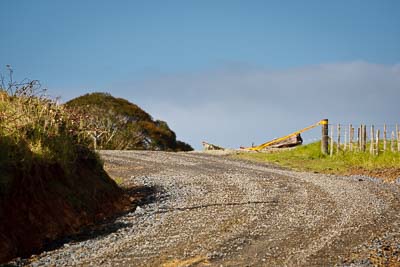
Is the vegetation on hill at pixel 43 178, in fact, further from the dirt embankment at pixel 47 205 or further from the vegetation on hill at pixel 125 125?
the vegetation on hill at pixel 125 125

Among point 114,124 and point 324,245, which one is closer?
point 324,245

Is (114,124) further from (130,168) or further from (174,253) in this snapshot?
(174,253)

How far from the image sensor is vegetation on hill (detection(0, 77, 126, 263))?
38.0 ft

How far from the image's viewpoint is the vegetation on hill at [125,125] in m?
36.3

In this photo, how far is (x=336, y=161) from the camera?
92.5 ft

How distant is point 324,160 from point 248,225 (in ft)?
56.0

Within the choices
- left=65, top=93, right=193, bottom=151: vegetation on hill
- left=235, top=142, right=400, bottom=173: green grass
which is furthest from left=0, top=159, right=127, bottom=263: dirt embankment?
left=65, top=93, right=193, bottom=151: vegetation on hill

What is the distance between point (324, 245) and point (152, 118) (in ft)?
112

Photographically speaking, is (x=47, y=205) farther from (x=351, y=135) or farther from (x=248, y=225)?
(x=351, y=135)

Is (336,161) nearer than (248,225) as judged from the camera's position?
No

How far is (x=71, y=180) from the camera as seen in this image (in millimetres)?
14125

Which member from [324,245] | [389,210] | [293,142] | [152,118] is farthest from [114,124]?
[324,245]

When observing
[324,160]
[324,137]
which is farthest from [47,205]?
A: [324,137]

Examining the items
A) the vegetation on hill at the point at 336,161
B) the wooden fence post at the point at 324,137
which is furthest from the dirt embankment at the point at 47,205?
the wooden fence post at the point at 324,137
